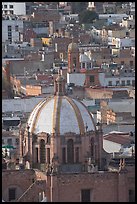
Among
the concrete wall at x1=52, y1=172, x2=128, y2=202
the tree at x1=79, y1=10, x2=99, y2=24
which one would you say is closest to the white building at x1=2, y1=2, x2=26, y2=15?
the tree at x1=79, y1=10, x2=99, y2=24

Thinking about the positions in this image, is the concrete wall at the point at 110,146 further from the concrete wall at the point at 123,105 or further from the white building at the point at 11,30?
the white building at the point at 11,30

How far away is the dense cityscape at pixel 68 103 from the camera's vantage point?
91.7 feet

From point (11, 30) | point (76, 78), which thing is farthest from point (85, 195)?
point (11, 30)

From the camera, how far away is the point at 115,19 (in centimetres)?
7781

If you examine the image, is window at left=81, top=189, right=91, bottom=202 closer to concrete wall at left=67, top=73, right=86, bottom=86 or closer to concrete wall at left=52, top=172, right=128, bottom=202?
concrete wall at left=52, top=172, right=128, bottom=202

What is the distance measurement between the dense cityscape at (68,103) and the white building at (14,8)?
5 cm

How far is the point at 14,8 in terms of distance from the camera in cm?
8131

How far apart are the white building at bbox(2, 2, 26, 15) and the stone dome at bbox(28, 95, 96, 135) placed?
5041 cm

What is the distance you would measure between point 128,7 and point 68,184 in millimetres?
56744

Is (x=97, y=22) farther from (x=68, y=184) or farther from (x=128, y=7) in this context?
(x=68, y=184)

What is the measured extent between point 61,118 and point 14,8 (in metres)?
53.6

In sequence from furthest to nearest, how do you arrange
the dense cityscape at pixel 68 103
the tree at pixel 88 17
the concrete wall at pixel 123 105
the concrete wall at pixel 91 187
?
the tree at pixel 88 17, the concrete wall at pixel 123 105, the dense cityscape at pixel 68 103, the concrete wall at pixel 91 187

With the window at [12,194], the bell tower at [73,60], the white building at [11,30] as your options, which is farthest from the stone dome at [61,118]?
the white building at [11,30]

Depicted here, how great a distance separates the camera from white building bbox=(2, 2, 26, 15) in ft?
261
